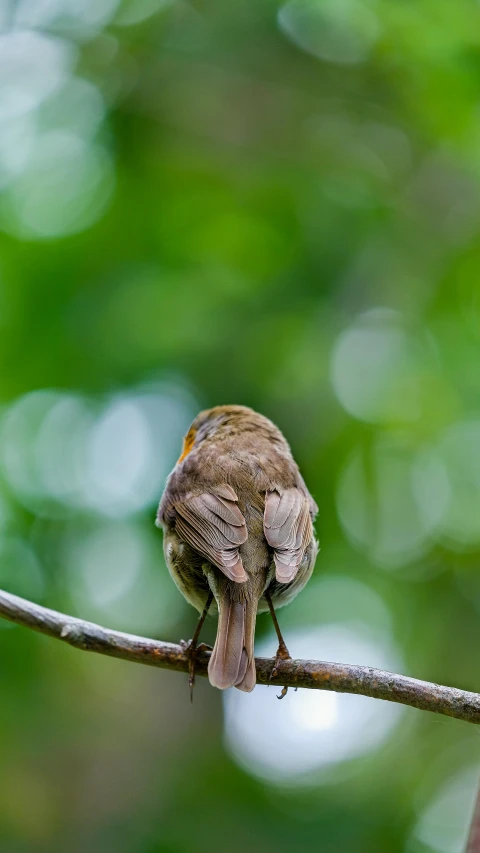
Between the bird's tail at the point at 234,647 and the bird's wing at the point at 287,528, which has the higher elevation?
the bird's wing at the point at 287,528

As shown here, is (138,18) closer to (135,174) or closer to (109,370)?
(135,174)

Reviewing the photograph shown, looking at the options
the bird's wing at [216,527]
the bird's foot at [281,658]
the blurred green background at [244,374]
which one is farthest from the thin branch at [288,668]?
the blurred green background at [244,374]

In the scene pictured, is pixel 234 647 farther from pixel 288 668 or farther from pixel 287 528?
pixel 287 528

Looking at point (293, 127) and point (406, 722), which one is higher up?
point (293, 127)

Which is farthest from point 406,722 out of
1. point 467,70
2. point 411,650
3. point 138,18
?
point 138,18

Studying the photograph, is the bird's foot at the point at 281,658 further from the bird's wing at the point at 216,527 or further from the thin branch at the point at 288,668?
the bird's wing at the point at 216,527

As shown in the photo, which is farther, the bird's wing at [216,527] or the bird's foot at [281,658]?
the bird's wing at [216,527]
